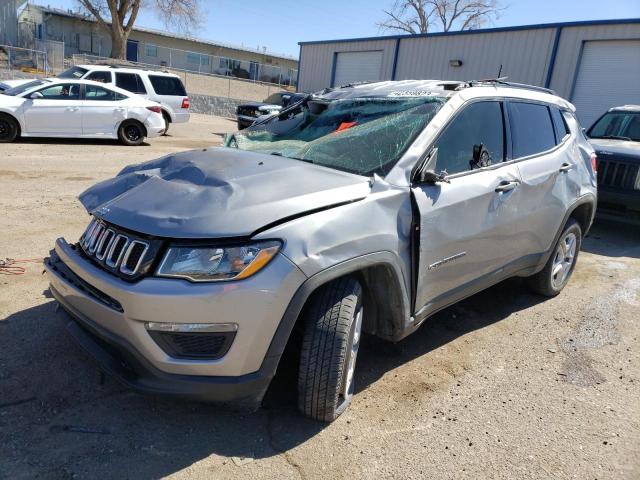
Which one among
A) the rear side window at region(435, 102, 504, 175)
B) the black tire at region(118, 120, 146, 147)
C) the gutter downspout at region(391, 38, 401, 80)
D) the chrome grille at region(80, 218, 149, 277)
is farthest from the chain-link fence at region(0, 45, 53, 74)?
the rear side window at region(435, 102, 504, 175)

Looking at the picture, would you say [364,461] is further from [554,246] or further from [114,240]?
[554,246]

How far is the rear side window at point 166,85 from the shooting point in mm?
16195

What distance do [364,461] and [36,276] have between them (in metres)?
3.26

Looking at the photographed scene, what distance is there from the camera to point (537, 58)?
56.1ft

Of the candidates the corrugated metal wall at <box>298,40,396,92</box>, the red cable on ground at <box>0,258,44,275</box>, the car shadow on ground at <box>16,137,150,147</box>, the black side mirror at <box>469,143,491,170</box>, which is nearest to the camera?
the black side mirror at <box>469,143,491,170</box>

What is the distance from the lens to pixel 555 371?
3637mm

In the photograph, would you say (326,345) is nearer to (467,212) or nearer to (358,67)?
(467,212)

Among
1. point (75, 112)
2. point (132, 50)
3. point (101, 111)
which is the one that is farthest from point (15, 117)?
point (132, 50)

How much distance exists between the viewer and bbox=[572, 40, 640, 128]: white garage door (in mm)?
14859

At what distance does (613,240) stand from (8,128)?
1209cm

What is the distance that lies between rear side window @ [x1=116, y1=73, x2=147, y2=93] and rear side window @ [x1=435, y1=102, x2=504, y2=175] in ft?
45.9

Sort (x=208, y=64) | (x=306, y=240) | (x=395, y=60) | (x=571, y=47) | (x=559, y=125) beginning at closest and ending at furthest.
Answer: (x=306, y=240), (x=559, y=125), (x=571, y=47), (x=395, y=60), (x=208, y=64)

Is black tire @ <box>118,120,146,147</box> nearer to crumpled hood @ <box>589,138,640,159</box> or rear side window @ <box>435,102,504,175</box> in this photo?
crumpled hood @ <box>589,138,640,159</box>

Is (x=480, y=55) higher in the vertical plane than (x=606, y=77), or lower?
higher
